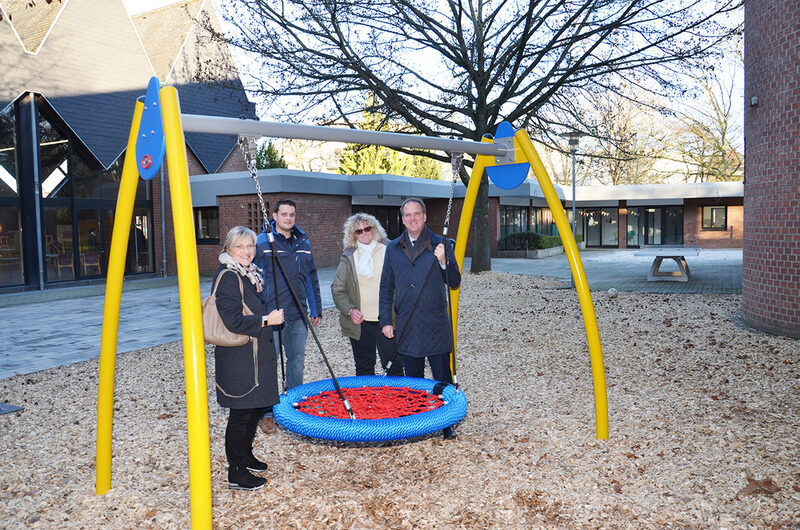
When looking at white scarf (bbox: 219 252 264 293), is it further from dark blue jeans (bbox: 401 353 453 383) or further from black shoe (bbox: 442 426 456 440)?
black shoe (bbox: 442 426 456 440)

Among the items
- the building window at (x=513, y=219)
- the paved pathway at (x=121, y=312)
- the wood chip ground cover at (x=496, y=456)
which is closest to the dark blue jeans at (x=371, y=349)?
the wood chip ground cover at (x=496, y=456)

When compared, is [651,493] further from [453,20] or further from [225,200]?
[225,200]

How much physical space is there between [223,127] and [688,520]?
352 centimetres

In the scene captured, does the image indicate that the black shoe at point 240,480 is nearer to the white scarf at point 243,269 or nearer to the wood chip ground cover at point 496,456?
the wood chip ground cover at point 496,456

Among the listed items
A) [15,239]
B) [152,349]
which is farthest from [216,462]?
[15,239]

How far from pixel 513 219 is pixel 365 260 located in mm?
27057

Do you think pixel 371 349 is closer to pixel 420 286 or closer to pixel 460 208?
pixel 420 286

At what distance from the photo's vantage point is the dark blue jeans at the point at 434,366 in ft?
16.2

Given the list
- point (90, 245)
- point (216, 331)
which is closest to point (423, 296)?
point (216, 331)

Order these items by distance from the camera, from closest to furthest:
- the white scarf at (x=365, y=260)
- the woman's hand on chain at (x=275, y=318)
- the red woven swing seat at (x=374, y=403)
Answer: the woman's hand on chain at (x=275, y=318), the red woven swing seat at (x=374, y=403), the white scarf at (x=365, y=260)

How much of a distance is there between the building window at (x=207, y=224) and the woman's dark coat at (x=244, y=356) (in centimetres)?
1928

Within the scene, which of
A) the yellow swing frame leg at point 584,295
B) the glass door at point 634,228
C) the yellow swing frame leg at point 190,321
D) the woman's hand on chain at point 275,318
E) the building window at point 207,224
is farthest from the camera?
the glass door at point 634,228

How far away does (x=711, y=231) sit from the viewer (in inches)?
1375

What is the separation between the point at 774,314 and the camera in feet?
27.1
